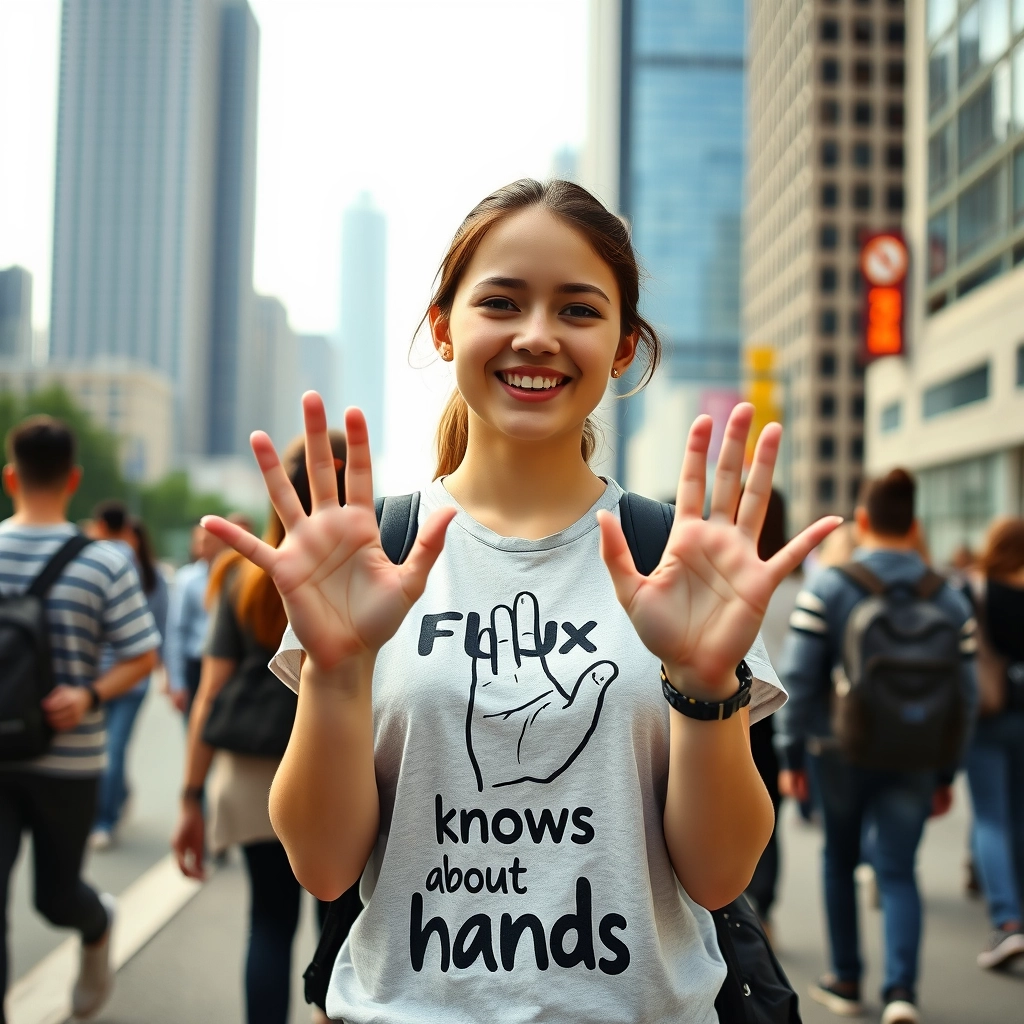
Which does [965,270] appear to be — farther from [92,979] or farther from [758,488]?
[758,488]

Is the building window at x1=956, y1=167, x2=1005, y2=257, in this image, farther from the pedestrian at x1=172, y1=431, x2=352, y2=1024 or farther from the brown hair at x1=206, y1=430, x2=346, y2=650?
the pedestrian at x1=172, y1=431, x2=352, y2=1024

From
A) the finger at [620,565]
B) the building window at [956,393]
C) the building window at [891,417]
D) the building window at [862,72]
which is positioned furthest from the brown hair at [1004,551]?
the building window at [862,72]

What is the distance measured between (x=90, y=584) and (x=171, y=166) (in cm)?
16324

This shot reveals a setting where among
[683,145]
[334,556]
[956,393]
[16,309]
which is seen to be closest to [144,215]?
[16,309]

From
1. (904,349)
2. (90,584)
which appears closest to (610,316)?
(90,584)

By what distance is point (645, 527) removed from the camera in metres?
1.86

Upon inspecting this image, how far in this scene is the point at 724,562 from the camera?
159cm

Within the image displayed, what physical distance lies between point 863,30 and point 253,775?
7741 centimetres

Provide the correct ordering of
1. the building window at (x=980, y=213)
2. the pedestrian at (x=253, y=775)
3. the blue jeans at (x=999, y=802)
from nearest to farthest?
the pedestrian at (x=253, y=775)
the blue jeans at (x=999, y=802)
the building window at (x=980, y=213)

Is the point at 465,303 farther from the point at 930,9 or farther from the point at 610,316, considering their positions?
the point at 930,9

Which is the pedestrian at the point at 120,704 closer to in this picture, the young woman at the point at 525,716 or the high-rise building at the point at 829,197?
the young woman at the point at 525,716

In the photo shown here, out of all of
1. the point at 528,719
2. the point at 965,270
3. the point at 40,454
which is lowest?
the point at 528,719

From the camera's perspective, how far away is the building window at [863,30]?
70.2 metres

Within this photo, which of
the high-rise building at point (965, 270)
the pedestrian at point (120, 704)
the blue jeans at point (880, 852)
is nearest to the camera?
the blue jeans at point (880, 852)
